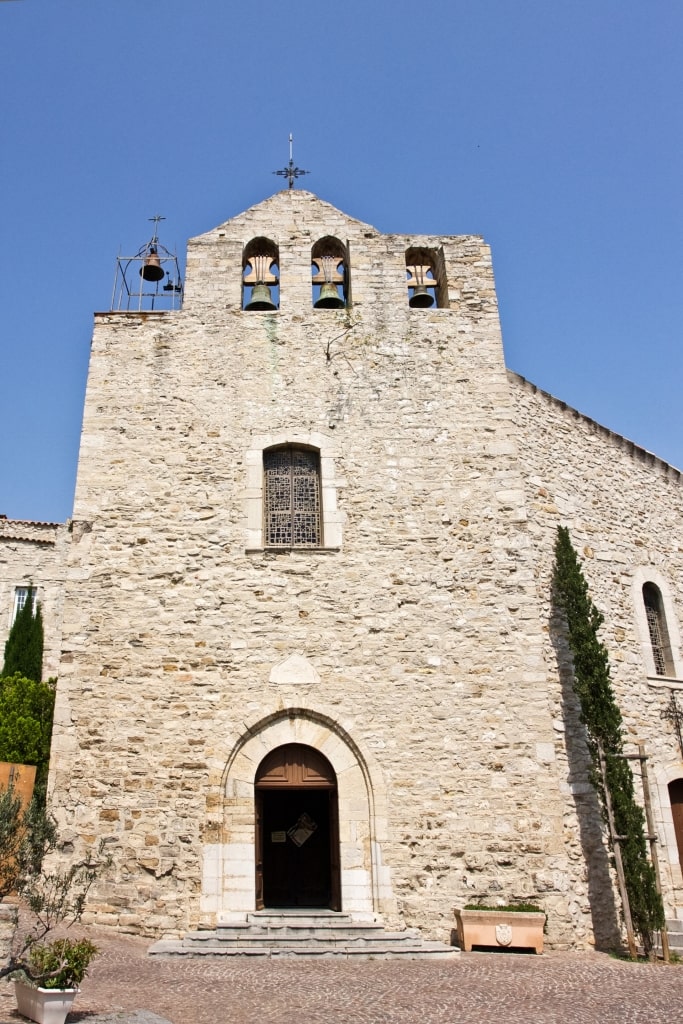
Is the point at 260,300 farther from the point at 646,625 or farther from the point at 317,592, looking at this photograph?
the point at 646,625

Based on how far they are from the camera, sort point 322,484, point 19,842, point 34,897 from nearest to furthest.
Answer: point 34,897, point 19,842, point 322,484

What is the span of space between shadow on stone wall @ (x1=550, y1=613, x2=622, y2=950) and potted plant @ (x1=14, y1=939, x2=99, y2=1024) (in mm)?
6602

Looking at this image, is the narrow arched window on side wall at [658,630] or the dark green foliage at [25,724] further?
the narrow arched window on side wall at [658,630]

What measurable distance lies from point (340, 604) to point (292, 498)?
5.83 ft

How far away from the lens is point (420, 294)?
42.4 ft

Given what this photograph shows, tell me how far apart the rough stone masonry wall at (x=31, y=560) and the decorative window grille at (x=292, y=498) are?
12036 mm

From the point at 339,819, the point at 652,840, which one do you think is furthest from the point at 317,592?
the point at 652,840

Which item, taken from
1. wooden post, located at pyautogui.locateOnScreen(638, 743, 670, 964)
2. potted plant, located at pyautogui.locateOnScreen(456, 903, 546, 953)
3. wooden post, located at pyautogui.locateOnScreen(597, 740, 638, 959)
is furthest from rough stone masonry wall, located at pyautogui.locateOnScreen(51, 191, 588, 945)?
wooden post, located at pyautogui.locateOnScreen(638, 743, 670, 964)

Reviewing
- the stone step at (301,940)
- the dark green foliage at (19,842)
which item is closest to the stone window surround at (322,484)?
the stone step at (301,940)

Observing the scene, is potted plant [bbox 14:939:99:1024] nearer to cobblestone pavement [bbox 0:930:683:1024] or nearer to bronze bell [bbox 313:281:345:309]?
cobblestone pavement [bbox 0:930:683:1024]

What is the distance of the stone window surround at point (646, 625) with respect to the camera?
12.3 meters

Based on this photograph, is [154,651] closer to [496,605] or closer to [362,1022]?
[496,605]

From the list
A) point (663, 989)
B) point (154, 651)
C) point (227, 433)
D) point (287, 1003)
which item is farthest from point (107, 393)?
point (663, 989)

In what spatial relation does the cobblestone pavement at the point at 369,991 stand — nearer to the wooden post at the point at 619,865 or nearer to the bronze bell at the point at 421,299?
the wooden post at the point at 619,865
